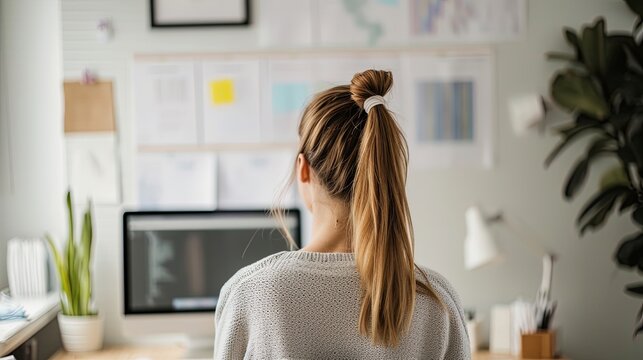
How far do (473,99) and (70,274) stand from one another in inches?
53.4

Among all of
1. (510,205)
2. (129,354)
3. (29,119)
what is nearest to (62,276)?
(129,354)

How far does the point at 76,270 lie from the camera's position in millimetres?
2801

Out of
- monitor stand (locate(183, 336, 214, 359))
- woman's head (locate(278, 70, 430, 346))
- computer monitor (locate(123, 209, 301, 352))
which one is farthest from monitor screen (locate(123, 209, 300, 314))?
woman's head (locate(278, 70, 430, 346))

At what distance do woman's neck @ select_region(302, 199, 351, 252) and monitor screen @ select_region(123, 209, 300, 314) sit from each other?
3.76ft

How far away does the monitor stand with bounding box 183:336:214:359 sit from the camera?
267 centimetres

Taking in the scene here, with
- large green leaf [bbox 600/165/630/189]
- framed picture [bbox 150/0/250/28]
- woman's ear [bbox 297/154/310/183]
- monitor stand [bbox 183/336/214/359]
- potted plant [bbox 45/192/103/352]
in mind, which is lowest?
monitor stand [bbox 183/336/214/359]

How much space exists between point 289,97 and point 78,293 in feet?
2.89

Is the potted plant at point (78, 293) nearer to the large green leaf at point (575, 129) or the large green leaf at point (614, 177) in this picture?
the large green leaf at point (575, 129)

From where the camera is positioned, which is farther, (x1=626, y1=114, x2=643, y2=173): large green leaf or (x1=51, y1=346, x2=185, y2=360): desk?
(x1=51, y1=346, x2=185, y2=360): desk

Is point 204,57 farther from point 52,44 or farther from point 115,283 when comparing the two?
point 115,283

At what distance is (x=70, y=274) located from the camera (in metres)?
2.79

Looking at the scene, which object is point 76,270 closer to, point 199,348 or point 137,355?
point 137,355

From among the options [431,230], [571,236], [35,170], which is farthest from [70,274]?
[571,236]

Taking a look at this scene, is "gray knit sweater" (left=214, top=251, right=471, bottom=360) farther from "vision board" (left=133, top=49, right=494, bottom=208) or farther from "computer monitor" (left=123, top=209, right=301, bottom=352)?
"vision board" (left=133, top=49, right=494, bottom=208)
